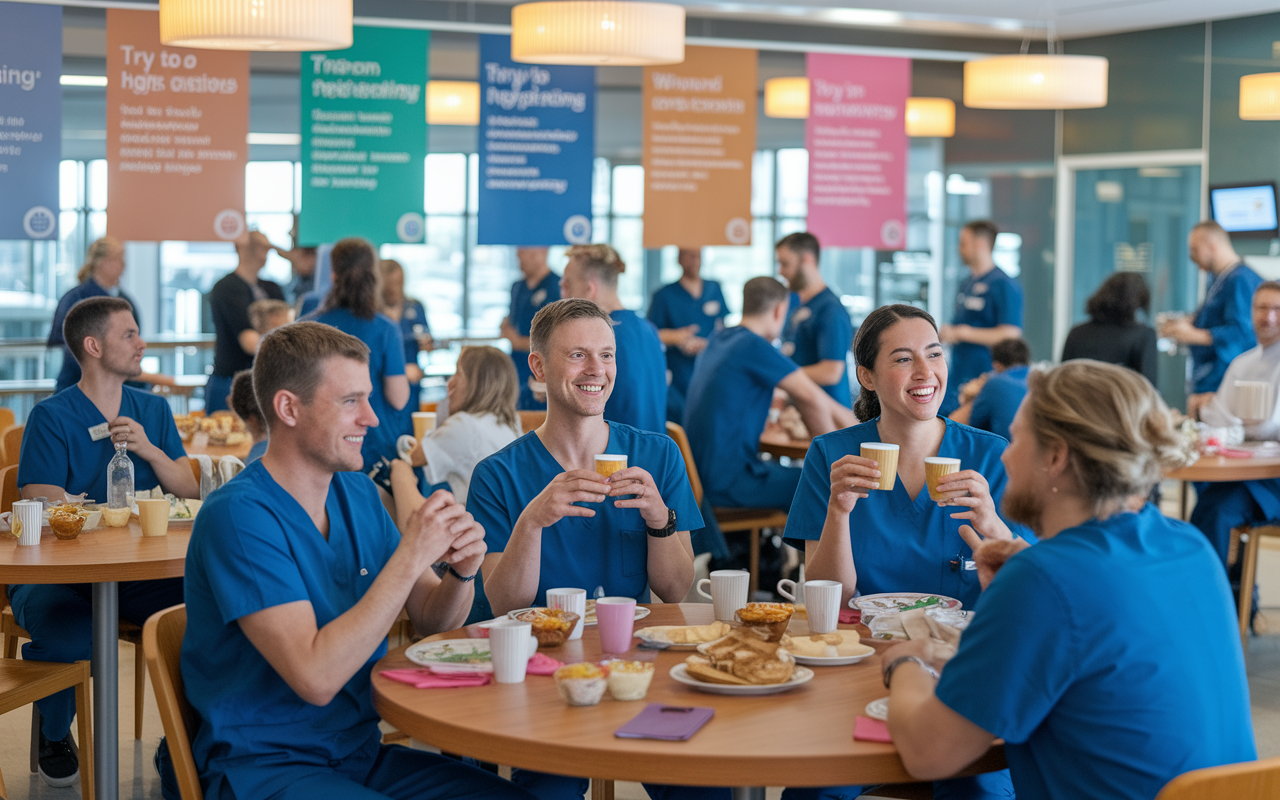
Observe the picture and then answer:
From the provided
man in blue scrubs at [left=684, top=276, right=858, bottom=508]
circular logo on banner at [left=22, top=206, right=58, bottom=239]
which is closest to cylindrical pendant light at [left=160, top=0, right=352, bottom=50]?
man in blue scrubs at [left=684, top=276, right=858, bottom=508]

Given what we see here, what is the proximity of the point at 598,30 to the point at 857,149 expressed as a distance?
12.1 feet

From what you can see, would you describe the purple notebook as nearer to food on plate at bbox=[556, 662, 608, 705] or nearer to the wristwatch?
food on plate at bbox=[556, 662, 608, 705]

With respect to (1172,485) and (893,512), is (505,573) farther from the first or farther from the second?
(1172,485)

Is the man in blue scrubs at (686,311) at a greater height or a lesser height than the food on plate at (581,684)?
greater

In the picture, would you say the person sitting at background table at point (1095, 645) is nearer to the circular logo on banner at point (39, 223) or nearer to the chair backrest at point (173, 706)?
the chair backrest at point (173, 706)

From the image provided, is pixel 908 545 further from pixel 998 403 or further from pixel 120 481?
pixel 998 403

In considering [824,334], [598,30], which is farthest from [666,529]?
[824,334]

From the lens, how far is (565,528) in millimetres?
2764

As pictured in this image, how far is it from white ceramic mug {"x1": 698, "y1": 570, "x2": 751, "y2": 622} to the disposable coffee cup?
0.36 m

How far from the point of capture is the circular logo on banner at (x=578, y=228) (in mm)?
7168

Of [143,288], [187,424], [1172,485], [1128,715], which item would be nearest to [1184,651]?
[1128,715]

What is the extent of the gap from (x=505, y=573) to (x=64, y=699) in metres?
1.74

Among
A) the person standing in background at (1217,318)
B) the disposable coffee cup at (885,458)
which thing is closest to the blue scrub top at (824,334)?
the person standing in background at (1217,318)

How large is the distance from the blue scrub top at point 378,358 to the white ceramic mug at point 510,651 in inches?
128
